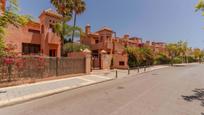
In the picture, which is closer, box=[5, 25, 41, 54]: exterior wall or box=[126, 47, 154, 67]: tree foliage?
box=[5, 25, 41, 54]: exterior wall

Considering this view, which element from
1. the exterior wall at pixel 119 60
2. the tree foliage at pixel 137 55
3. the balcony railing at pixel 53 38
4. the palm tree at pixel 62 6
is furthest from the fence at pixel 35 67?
the tree foliage at pixel 137 55

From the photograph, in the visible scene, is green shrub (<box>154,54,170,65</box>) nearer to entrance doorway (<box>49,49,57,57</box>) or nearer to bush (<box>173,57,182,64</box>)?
bush (<box>173,57,182,64</box>)

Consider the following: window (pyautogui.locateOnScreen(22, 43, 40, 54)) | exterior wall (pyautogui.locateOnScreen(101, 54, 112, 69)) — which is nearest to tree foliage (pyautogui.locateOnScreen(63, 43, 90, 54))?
exterior wall (pyautogui.locateOnScreen(101, 54, 112, 69))

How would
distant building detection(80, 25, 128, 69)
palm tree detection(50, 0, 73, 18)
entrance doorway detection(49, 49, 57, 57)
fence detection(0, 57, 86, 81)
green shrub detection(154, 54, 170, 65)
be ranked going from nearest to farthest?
fence detection(0, 57, 86, 81) < entrance doorway detection(49, 49, 57, 57) < palm tree detection(50, 0, 73, 18) < distant building detection(80, 25, 128, 69) < green shrub detection(154, 54, 170, 65)

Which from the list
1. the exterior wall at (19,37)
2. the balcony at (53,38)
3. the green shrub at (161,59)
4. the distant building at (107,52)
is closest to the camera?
the exterior wall at (19,37)

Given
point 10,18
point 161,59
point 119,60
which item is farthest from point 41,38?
point 161,59

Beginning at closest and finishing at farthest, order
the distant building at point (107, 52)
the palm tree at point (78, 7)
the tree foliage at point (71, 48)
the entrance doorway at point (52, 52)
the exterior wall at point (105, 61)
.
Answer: the entrance doorway at point (52, 52) → the tree foliage at point (71, 48) → the exterior wall at point (105, 61) → the distant building at point (107, 52) → the palm tree at point (78, 7)

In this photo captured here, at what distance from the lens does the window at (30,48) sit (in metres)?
21.4

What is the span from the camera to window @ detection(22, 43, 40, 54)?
70.4 feet

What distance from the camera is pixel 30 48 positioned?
22.2 m

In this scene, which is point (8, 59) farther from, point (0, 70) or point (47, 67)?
point (47, 67)

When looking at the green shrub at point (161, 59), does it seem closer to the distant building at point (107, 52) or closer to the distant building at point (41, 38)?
the distant building at point (107, 52)

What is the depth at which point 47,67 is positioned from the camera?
1483 cm

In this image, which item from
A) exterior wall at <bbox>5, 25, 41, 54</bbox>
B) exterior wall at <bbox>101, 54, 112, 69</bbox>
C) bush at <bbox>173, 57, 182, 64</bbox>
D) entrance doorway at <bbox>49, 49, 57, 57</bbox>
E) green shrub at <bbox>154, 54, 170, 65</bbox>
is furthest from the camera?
bush at <bbox>173, 57, 182, 64</bbox>
